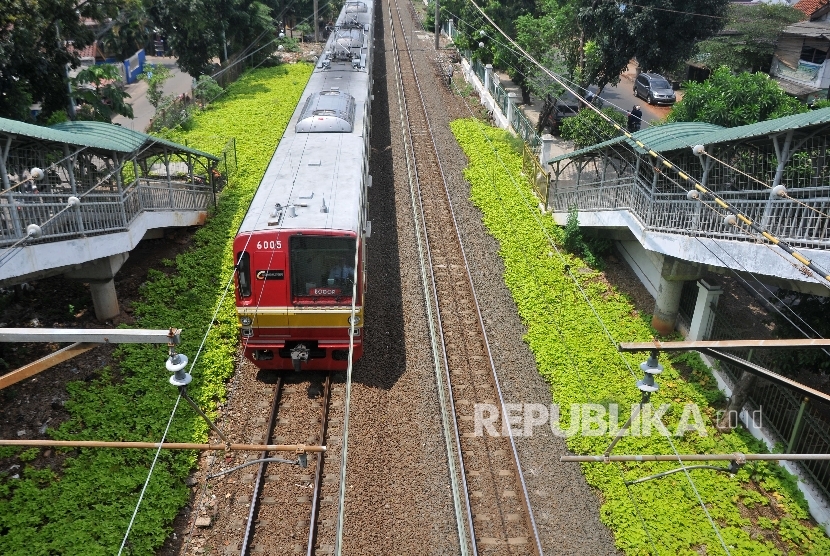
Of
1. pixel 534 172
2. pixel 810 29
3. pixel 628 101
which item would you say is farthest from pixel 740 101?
pixel 628 101

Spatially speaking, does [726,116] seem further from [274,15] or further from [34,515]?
[274,15]

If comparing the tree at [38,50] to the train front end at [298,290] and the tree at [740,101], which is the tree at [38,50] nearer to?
the train front end at [298,290]

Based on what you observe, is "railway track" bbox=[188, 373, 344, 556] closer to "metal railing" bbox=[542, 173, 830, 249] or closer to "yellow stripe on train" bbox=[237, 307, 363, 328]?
"yellow stripe on train" bbox=[237, 307, 363, 328]

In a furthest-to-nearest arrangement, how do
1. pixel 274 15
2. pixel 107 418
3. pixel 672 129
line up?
pixel 274 15
pixel 672 129
pixel 107 418

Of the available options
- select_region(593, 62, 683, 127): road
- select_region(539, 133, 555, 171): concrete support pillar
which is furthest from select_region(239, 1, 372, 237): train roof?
select_region(593, 62, 683, 127): road

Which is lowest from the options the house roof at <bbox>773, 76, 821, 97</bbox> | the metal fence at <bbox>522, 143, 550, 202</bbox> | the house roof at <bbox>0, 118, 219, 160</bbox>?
the metal fence at <bbox>522, 143, 550, 202</bbox>

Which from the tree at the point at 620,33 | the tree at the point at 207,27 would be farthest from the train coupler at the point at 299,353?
the tree at the point at 207,27

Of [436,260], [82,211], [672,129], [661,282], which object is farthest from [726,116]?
[82,211]
